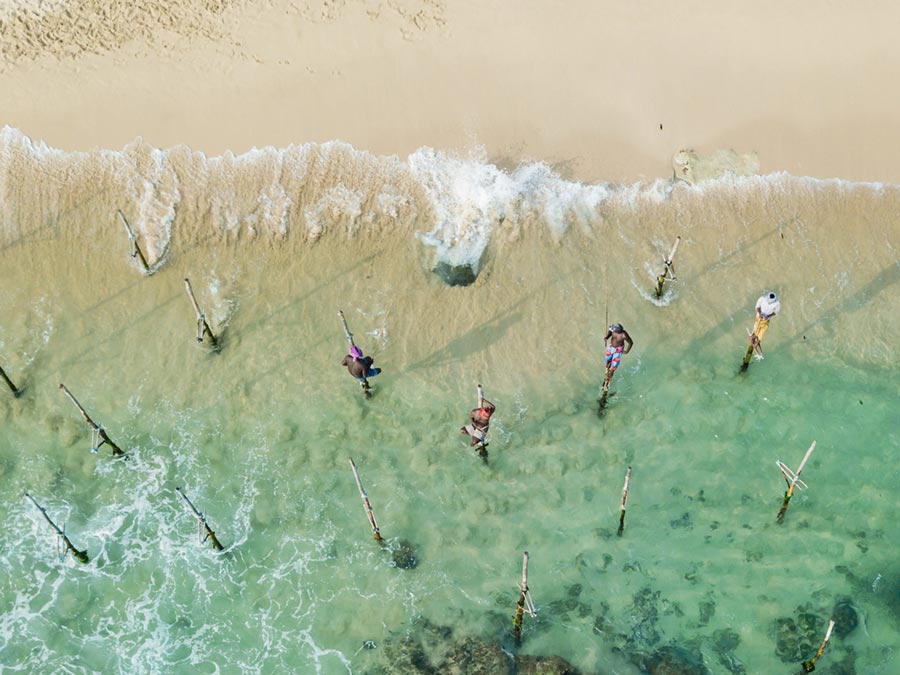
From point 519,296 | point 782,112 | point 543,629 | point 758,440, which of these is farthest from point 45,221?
point 782,112

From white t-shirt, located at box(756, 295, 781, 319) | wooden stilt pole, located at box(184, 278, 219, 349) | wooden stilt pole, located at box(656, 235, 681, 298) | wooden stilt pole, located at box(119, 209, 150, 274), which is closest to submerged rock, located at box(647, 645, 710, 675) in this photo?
white t-shirt, located at box(756, 295, 781, 319)

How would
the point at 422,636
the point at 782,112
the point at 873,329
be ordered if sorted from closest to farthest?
the point at 422,636
the point at 873,329
the point at 782,112

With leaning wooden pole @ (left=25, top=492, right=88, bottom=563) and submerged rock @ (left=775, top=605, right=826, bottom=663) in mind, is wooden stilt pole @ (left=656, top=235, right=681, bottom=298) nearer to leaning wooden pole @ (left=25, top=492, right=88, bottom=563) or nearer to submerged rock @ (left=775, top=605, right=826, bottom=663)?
submerged rock @ (left=775, top=605, right=826, bottom=663)

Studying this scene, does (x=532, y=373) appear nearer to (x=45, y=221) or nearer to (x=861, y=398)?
(x=861, y=398)

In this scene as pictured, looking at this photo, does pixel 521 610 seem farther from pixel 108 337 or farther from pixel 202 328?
pixel 108 337

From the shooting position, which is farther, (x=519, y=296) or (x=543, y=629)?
(x=519, y=296)

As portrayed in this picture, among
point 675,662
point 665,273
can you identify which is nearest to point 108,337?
point 665,273

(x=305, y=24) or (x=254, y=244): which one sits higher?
(x=305, y=24)
